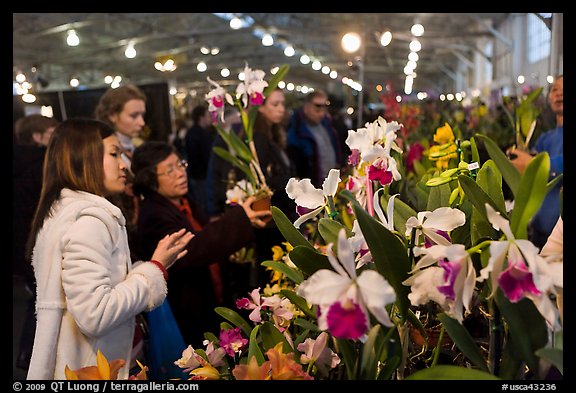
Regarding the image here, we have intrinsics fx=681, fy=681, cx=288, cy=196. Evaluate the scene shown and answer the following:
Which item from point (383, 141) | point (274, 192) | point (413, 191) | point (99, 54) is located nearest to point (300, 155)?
point (274, 192)

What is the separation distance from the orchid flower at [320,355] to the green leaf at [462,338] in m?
0.19

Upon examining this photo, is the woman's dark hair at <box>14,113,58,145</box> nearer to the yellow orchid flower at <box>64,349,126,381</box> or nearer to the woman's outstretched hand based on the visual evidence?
the woman's outstretched hand

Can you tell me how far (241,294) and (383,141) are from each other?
1561 millimetres

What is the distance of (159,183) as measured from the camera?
2.33m

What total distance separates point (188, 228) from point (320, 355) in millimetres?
1350

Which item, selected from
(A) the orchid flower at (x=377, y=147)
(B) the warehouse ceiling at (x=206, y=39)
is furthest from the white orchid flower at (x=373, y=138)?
(B) the warehouse ceiling at (x=206, y=39)

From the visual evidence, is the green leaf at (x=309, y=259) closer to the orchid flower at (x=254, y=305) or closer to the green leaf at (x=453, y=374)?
the green leaf at (x=453, y=374)

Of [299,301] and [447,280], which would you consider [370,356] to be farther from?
[299,301]

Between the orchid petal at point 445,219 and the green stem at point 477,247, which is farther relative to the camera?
the orchid petal at point 445,219

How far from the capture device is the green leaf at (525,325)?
0.76m

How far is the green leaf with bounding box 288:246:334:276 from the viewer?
33.5 inches

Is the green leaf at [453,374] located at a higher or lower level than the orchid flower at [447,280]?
lower

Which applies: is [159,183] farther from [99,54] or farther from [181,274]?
[99,54]

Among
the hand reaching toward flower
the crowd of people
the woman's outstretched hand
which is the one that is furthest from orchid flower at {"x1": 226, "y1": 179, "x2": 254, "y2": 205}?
the woman's outstretched hand
